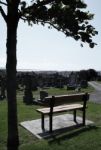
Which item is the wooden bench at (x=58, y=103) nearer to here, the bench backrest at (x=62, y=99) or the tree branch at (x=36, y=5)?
the bench backrest at (x=62, y=99)

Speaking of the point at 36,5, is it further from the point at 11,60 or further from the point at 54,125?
the point at 54,125

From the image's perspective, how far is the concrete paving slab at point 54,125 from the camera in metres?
9.32

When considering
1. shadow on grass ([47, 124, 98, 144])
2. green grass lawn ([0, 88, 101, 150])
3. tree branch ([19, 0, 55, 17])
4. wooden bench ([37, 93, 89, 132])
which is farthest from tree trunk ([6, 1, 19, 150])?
wooden bench ([37, 93, 89, 132])

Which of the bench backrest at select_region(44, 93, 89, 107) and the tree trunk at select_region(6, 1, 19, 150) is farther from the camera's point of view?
the bench backrest at select_region(44, 93, 89, 107)

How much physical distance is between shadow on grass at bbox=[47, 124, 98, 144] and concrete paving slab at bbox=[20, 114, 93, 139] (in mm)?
130

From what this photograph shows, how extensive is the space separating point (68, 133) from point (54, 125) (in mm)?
1298

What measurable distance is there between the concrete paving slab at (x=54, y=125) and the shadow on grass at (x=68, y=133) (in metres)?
0.13

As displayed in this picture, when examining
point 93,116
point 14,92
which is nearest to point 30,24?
point 14,92

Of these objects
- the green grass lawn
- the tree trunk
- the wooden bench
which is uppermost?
the tree trunk

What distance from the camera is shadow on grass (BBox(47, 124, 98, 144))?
27.9 ft

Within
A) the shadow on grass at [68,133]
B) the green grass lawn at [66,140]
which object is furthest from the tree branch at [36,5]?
the shadow on grass at [68,133]

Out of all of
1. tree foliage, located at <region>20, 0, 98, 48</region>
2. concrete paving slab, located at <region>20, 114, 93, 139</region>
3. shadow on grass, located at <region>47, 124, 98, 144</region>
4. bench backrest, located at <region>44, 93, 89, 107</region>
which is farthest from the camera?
bench backrest, located at <region>44, 93, 89, 107</region>

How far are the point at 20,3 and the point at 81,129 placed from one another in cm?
444

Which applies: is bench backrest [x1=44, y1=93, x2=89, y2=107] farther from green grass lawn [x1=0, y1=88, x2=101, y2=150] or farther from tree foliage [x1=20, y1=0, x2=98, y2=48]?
tree foliage [x1=20, y1=0, x2=98, y2=48]
